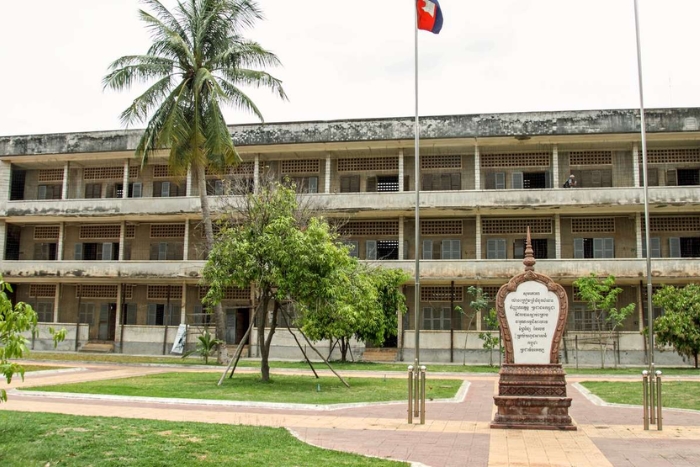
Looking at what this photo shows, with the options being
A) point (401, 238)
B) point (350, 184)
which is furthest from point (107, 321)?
point (401, 238)

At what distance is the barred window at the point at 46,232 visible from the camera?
38406mm

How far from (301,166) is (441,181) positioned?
712 centimetres

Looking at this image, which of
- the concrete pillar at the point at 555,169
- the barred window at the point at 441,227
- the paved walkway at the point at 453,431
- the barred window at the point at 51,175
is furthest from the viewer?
the barred window at the point at 51,175

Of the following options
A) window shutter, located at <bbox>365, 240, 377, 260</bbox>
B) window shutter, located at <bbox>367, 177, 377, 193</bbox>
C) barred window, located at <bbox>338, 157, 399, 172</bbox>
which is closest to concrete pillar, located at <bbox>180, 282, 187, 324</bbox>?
window shutter, located at <bbox>365, 240, 377, 260</bbox>

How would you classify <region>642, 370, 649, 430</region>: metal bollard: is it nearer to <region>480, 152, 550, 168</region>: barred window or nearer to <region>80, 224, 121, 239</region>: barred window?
<region>480, 152, 550, 168</region>: barred window

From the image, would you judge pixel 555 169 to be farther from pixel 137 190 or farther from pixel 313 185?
pixel 137 190

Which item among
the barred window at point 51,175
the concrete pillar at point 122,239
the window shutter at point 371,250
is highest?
the barred window at point 51,175

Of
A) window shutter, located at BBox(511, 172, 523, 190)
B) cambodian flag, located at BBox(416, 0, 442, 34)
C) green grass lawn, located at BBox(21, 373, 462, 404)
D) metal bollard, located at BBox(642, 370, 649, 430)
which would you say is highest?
cambodian flag, located at BBox(416, 0, 442, 34)

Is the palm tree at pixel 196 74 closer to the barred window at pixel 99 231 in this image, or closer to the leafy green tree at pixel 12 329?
the barred window at pixel 99 231

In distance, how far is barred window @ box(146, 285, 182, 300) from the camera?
1425 inches

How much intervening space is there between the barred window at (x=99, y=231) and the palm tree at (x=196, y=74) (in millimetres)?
11099

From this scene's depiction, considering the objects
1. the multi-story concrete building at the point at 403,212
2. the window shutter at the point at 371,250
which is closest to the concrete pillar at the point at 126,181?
the multi-story concrete building at the point at 403,212

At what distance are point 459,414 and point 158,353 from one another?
22875 millimetres

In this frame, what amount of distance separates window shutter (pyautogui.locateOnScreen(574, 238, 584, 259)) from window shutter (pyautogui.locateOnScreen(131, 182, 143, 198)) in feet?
73.1
